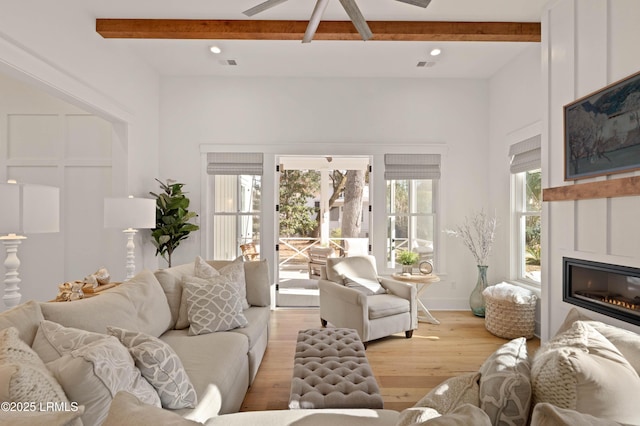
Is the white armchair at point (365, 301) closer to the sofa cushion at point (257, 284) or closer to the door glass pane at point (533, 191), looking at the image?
the sofa cushion at point (257, 284)

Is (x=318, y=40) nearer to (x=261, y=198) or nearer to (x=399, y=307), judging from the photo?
(x=261, y=198)

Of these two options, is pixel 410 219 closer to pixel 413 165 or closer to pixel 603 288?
pixel 413 165

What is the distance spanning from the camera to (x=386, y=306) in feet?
12.1

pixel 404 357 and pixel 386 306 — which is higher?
pixel 386 306

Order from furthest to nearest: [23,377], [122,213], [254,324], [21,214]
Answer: [122,213], [254,324], [21,214], [23,377]

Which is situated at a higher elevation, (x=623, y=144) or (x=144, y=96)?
(x=144, y=96)

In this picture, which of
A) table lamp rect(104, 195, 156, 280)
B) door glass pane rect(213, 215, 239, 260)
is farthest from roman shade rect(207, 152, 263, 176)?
table lamp rect(104, 195, 156, 280)

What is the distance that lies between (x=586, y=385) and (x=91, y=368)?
5.74 feet

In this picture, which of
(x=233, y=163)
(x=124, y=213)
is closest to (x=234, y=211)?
(x=233, y=163)

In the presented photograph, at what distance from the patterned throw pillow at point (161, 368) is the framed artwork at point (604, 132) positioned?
2.98 meters

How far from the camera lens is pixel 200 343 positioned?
7.75 ft

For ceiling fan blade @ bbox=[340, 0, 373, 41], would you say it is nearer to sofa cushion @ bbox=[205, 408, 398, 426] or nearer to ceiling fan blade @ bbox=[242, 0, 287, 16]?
ceiling fan blade @ bbox=[242, 0, 287, 16]

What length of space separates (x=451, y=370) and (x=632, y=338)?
5.27ft

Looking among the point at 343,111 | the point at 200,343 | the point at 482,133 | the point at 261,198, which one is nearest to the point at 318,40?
the point at 343,111
